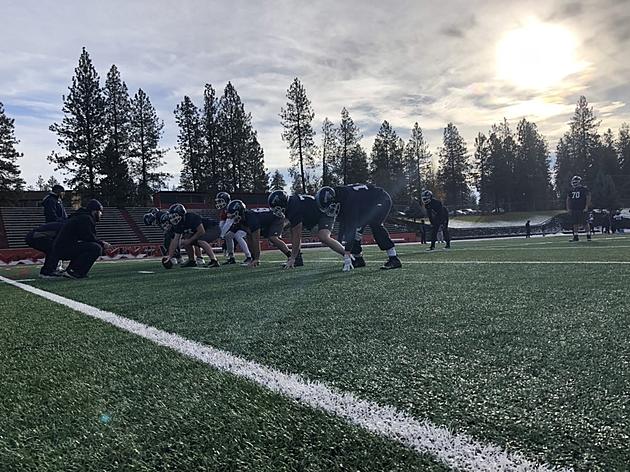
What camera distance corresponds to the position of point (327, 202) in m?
8.52

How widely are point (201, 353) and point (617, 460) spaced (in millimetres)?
2172

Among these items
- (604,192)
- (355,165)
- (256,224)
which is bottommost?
(256,224)

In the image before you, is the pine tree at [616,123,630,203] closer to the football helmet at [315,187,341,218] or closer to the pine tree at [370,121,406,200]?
the pine tree at [370,121,406,200]

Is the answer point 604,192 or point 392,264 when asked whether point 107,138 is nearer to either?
point 392,264

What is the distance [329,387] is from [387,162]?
74.1 meters

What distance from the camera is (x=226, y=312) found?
4.45 metres

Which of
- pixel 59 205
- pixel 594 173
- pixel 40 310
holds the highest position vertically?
pixel 594 173

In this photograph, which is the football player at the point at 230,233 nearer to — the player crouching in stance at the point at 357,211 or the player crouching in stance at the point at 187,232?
the player crouching in stance at the point at 187,232

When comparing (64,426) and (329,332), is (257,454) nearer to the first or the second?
(64,426)

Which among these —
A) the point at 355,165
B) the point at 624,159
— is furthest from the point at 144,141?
the point at 624,159

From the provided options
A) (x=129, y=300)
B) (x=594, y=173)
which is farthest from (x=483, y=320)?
(x=594, y=173)

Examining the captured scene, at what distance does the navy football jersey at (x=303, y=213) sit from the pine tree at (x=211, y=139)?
46600 mm

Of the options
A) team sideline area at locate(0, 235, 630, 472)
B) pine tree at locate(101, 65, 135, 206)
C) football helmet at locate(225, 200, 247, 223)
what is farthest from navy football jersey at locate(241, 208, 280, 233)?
pine tree at locate(101, 65, 135, 206)

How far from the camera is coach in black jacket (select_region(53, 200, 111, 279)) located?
9562mm
